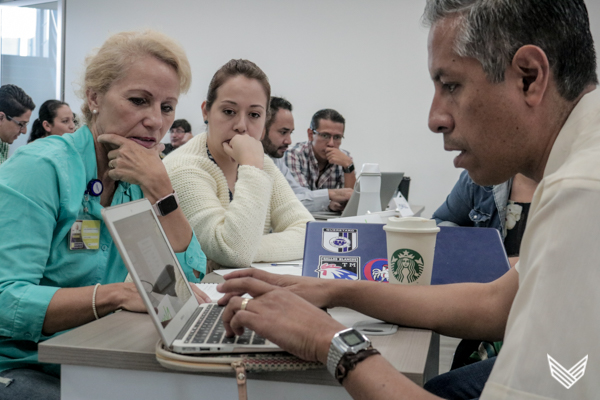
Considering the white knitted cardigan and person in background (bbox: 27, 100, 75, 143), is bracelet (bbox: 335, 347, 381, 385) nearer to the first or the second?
the white knitted cardigan

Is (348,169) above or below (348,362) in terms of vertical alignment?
below

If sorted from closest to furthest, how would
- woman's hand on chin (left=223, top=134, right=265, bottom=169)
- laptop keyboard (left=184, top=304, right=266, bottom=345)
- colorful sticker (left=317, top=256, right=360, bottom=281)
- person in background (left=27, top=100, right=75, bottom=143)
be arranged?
1. laptop keyboard (left=184, top=304, right=266, bottom=345)
2. colorful sticker (left=317, top=256, right=360, bottom=281)
3. woman's hand on chin (left=223, top=134, right=265, bottom=169)
4. person in background (left=27, top=100, right=75, bottom=143)

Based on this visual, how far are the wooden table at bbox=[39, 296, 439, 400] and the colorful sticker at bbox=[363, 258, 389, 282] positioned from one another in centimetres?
34

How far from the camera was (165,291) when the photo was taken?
2.77ft

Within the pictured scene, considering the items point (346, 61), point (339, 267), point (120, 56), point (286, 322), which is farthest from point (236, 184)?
point (346, 61)

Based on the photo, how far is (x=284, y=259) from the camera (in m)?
1.76

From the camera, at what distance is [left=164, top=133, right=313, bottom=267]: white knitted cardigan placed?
164 centimetres

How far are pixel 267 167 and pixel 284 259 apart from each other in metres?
0.50

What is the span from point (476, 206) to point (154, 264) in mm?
1469

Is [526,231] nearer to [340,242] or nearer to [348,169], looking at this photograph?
[340,242]

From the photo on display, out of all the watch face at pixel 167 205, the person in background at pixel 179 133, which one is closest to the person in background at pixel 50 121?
the person in background at pixel 179 133

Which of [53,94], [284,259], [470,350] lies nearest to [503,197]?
[470,350]

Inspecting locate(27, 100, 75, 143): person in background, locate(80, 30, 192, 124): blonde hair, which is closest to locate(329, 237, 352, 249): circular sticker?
locate(80, 30, 192, 124): blonde hair

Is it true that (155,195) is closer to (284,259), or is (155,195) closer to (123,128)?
(123,128)
